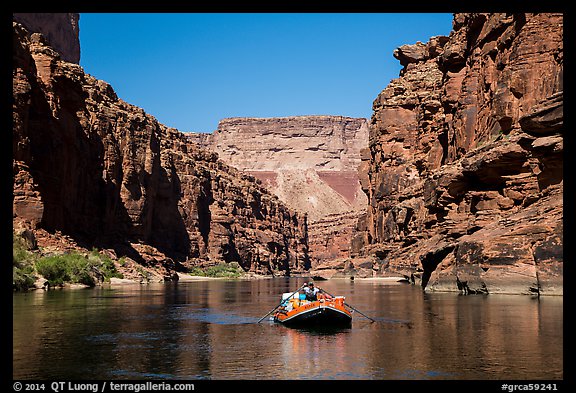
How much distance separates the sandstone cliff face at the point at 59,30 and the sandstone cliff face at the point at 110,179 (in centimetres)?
4433

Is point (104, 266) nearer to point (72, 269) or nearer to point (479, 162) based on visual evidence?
point (72, 269)

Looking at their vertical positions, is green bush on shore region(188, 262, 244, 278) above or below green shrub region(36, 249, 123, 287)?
below

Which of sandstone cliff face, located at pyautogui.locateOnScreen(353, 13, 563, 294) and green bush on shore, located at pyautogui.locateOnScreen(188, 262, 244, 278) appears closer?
sandstone cliff face, located at pyautogui.locateOnScreen(353, 13, 563, 294)

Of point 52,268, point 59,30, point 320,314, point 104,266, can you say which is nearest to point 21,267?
point 52,268

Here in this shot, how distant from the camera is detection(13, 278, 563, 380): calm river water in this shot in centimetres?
1955

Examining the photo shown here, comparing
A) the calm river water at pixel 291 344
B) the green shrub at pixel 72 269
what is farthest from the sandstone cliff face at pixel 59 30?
the calm river water at pixel 291 344

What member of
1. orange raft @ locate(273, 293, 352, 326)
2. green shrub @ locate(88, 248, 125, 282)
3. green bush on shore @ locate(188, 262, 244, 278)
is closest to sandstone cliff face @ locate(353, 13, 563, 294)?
orange raft @ locate(273, 293, 352, 326)

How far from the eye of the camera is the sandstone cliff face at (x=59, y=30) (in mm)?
164475

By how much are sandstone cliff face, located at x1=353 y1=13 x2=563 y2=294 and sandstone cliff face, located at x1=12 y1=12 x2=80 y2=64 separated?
9020 centimetres

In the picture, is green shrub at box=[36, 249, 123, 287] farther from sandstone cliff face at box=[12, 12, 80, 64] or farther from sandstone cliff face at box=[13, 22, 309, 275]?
sandstone cliff face at box=[12, 12, 80, 64]

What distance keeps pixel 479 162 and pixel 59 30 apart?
15147cm

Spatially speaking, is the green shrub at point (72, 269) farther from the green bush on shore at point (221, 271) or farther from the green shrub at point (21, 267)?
the green bush on shore at point (221, 271)

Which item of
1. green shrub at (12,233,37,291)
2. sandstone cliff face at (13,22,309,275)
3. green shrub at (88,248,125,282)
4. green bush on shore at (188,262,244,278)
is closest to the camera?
green shrub at (12,233,37,291)
